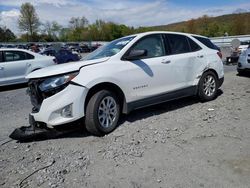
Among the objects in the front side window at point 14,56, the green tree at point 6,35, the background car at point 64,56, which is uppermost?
the green tree at point 6,35


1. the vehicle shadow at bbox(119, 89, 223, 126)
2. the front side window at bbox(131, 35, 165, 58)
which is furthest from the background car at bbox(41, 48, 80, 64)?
the front side window at bbox(131, 35, 165, 58)

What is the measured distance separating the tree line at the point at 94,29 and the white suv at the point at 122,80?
6755 cm

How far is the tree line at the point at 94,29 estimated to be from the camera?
7232cm

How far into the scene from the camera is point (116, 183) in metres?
3.49

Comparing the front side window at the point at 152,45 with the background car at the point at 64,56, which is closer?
the front side window at the point at 152,45

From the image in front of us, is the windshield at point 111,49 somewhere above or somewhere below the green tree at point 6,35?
below

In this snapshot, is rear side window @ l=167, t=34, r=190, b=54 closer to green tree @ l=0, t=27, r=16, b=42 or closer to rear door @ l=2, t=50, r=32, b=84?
rear door @ l=2, t=50, r=32, b=84

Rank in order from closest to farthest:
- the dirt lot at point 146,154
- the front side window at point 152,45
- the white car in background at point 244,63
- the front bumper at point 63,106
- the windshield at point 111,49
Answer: the dirt lot at point 146,154, the front bumper at point 63,106, the windshield at point 111,49, the front side window at point 152,45, the white car in background at point 244,63

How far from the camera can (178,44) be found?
21.2 feet

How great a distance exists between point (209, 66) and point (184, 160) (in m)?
3.55

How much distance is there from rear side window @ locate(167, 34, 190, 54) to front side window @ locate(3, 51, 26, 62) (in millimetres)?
6738

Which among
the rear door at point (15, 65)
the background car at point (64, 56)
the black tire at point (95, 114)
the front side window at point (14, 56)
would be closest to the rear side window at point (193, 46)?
the black tire at point (95, 114)

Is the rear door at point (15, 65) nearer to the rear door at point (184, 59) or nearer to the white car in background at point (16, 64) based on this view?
the white car in background at point (16, 64)

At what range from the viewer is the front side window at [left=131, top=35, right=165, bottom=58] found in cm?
574
